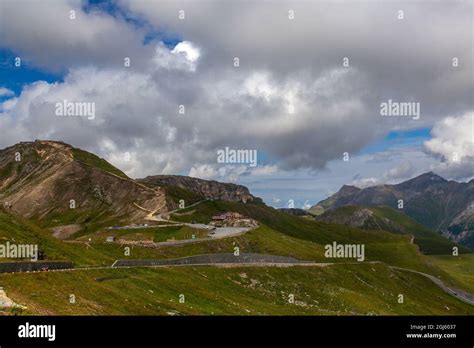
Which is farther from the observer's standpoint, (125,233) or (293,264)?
(125,233)

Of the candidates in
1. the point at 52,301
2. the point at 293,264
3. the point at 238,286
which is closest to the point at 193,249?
the point at 293,264

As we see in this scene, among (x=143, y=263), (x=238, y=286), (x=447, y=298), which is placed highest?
(x=143, y=263)

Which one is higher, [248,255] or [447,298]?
[248,255]
